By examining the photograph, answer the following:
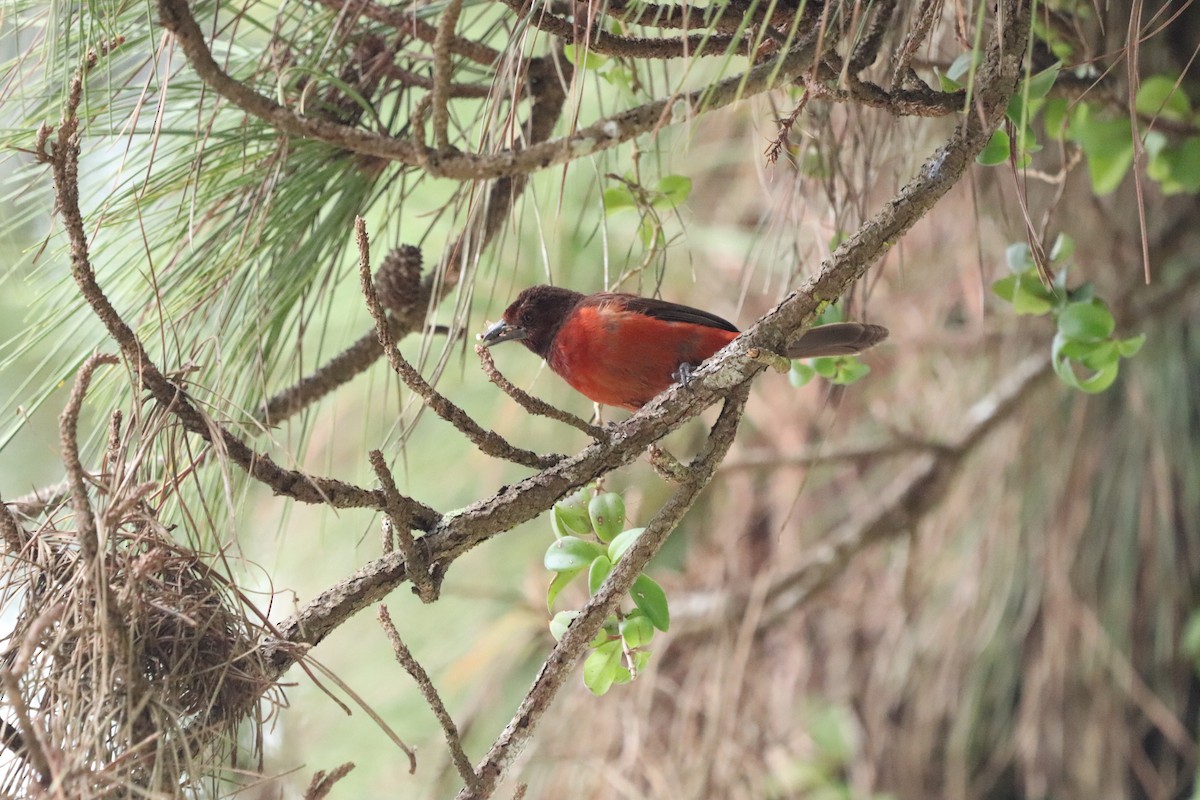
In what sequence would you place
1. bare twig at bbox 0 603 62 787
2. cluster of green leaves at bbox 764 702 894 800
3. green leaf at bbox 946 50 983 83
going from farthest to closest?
cluster of green leaves at bbox 764 702 894 800 < green leaf at bbox 946 50 983 83 < bare twig at bbox 0 603 62 787

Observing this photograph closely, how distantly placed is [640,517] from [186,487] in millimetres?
2409

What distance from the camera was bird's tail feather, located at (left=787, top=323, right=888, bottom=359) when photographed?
2170mm

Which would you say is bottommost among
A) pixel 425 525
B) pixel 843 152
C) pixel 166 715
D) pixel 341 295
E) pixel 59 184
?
pixel 166 715

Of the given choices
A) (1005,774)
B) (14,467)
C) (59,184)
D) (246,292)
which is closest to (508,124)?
(246,292)

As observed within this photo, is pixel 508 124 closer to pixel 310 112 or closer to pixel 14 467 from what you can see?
pixel 310 112

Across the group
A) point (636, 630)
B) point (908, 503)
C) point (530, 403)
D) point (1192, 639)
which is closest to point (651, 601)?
point (636, 630)

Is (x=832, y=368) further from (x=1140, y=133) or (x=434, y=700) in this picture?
(x=434, y=700)

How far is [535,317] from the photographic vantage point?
2975 millimetres

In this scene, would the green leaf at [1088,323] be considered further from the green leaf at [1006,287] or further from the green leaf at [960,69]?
Answer: the green leaf at [960,69]

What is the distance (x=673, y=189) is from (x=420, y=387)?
798 mm

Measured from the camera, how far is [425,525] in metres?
1.50

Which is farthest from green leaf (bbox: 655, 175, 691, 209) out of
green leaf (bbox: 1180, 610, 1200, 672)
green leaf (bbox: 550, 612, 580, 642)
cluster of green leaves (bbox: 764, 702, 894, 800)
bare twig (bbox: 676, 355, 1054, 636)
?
cluster of green leaves (bbox: 764, 702, 894, 800)

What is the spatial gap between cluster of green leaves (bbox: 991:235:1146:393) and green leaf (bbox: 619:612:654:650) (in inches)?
34.8

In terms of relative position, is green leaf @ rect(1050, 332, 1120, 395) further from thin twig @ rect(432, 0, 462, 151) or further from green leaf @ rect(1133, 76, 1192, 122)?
thin twig @ rect(432, 0, 462, 151)
